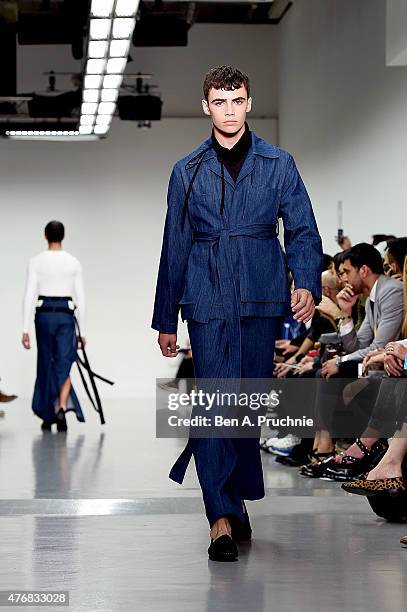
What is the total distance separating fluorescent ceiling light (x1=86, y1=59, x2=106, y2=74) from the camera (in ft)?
30.8

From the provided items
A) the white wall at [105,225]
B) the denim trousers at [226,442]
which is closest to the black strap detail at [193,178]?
the denim trousers at [226,442]

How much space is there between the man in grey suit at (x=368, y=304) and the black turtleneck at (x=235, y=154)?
6.24ft

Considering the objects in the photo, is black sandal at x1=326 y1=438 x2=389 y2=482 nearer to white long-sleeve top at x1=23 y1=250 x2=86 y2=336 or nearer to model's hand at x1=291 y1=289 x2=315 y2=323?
model's hand at x1=291 y1=289 x2=315 y2=323

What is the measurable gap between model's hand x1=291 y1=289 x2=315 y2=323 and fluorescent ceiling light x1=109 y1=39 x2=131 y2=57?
5.33 m

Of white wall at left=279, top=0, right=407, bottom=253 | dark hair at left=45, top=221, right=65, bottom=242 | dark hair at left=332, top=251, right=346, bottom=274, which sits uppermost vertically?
white wall at left=279, top=0, right=407, bottom=253

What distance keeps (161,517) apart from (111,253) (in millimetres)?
9467

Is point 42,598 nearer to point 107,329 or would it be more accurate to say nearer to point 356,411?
point 356,411

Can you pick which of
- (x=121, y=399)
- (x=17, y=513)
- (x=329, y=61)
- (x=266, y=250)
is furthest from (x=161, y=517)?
(x=121, y=399)

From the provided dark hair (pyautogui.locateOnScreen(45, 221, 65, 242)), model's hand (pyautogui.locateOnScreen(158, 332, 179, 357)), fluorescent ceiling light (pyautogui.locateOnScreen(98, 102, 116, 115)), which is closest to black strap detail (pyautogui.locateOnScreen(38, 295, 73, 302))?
dark hair (pyautogui.locateOnScreen(45, 221, 65, 242))

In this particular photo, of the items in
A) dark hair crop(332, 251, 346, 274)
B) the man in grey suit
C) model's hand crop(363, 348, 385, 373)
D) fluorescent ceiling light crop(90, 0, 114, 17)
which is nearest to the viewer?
model's hand crop(363, 348, 385, 373)

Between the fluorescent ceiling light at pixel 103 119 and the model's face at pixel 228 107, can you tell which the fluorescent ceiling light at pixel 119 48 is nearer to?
the fluorescent ceiling light at pixel 103 119

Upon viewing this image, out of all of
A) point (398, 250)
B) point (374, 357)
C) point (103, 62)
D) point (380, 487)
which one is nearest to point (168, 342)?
point (380, 487)

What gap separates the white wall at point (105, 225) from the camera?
44.8ft

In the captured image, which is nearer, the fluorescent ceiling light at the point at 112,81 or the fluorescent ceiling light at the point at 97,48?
the fluorescent ceiling light at the point at 97,48
